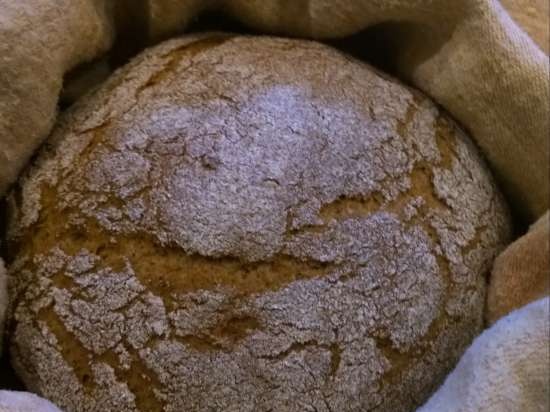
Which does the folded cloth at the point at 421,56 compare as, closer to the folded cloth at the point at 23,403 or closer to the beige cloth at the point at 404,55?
the beige cloth at the point at 404,55

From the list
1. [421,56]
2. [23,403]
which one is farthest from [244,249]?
[421,56]

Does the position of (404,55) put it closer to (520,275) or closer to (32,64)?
(520,275)

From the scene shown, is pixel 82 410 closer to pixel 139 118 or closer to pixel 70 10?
pixel 139 118

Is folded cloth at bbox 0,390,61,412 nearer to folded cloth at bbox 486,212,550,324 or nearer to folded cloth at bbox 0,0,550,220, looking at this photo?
folded cloth at bbox 0,0,550,220

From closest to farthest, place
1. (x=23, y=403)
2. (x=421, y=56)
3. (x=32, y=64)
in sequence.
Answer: (x=23, y=403)
(x=32, y=64)
(x=421, y=56)

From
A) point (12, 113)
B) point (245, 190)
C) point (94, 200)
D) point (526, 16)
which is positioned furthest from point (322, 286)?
point (526, 16)

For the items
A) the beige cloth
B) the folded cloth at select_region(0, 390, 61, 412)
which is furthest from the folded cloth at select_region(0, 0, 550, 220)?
the folded cloth at select_region(0, 390, 61, 412)
